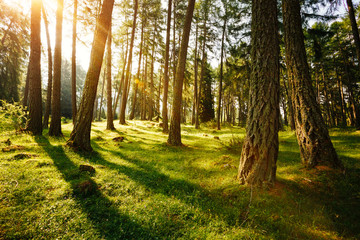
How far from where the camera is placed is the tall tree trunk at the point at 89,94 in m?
5.52

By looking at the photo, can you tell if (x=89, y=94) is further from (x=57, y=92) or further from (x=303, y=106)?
(x=303, y=106)

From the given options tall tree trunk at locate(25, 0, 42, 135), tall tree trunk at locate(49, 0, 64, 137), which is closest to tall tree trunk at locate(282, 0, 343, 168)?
tall tree trunk at locate(49, 0, 64, 137)

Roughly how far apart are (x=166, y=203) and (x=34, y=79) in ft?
28.8

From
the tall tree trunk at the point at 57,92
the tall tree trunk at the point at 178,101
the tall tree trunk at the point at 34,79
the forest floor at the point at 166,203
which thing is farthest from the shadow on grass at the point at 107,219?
the tall tree trunk at the point at 34,79

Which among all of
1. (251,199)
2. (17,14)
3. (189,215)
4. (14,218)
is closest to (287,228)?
(251,199)

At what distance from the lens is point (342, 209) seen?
2689 mm

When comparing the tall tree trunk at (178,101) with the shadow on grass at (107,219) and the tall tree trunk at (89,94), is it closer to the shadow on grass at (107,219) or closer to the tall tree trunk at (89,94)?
the tall tree trunk at (89,94)

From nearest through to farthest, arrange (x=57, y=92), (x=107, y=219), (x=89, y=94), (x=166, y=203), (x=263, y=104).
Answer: (x=107, y=219) → (x=166, y=203) → (x=263, y=104) → (x=89, y=94) → (x=57, y=92)

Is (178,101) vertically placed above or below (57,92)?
below

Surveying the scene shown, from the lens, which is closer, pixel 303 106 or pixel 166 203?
pixel 166 203

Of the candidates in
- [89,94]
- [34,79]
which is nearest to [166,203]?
[89,94]

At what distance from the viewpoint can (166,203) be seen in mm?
2965

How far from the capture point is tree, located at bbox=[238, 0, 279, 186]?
3381 mm

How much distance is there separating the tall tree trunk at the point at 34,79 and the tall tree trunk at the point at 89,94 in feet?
10.4
